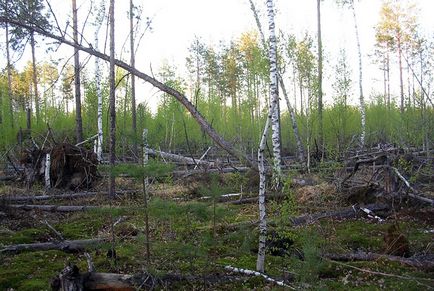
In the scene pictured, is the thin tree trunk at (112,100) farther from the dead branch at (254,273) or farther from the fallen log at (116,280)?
the dead branch at (254,273)

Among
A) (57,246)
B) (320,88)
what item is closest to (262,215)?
(57,246)

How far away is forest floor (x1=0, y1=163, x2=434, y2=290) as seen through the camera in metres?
4.93

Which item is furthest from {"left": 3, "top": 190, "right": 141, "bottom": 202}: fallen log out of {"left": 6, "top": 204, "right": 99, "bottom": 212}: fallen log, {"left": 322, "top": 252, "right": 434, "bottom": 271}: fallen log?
{"left": 322, "top": 252, "right": 434, "bottom": 271}: fallen log

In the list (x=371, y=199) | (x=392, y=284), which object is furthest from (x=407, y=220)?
(x=392, y=284)

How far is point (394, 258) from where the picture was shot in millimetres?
6000

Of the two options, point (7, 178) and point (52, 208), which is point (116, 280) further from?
point (7, 178)

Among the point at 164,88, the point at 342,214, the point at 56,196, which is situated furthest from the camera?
the point at 56,196

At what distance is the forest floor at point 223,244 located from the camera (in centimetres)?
493

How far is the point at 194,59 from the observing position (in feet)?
118

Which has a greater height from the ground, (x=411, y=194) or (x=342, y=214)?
(x=411, y=194)

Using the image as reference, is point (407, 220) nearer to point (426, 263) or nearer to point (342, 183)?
point (342, 183)

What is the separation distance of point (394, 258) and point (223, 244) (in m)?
2.75

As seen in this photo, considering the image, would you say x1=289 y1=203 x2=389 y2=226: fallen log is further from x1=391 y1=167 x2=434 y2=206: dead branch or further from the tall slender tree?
the tall slender tree

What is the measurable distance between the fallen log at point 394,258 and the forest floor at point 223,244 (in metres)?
0.06
